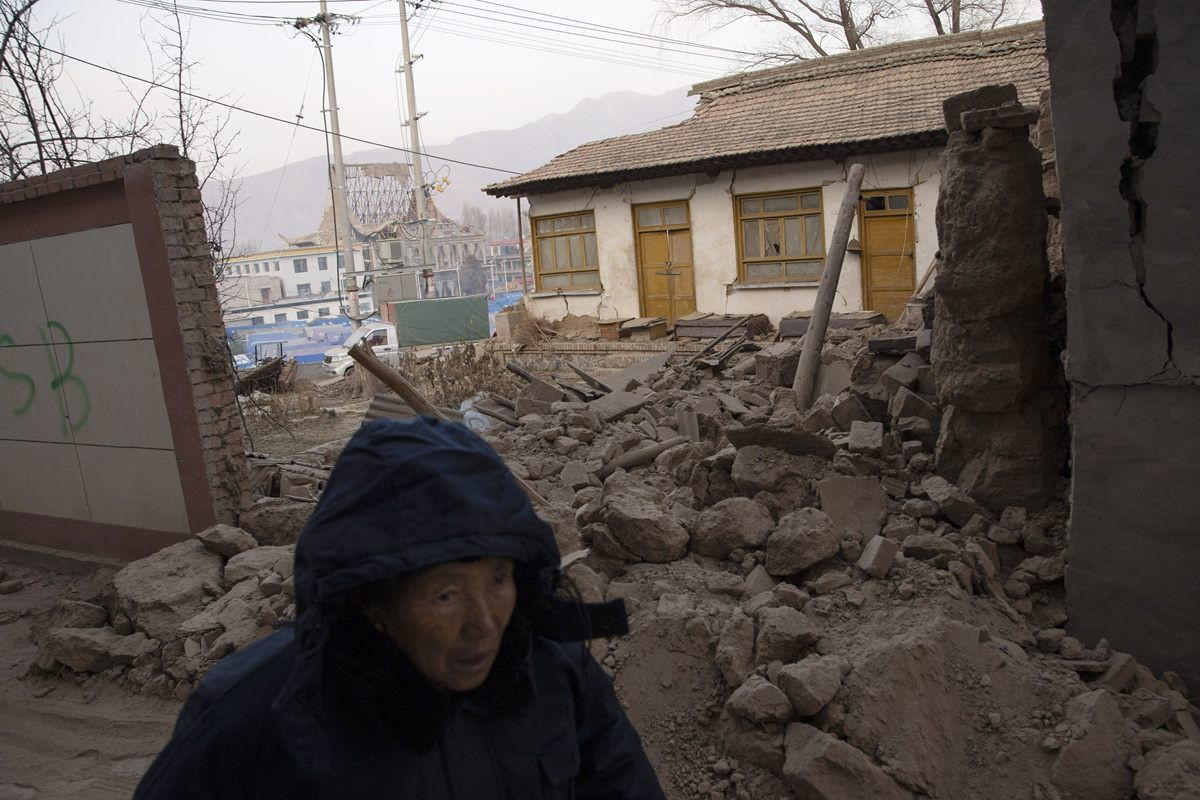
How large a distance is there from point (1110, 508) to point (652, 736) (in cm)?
235

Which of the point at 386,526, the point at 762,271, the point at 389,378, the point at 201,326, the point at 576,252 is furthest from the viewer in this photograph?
the point at 576,252

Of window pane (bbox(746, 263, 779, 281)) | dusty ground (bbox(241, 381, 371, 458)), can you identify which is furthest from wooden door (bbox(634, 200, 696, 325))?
dusty ground (bbox(241, 381, 371, 458))

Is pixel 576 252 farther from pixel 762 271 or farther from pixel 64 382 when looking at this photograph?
pixel 64 382

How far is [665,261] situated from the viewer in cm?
1864

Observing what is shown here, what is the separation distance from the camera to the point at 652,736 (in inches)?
144

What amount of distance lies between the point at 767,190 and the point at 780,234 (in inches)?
35.0

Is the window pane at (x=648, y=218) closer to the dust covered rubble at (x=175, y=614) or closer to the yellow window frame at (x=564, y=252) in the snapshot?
the yellow window frame at (x=564, y=252)

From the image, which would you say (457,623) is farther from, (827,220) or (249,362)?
(249,362)

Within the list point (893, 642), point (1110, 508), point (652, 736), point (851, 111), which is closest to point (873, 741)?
point (893, 642)

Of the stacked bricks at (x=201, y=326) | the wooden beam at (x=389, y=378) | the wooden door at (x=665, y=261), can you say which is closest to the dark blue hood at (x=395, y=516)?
the wooden beam at (x=389, y=378)


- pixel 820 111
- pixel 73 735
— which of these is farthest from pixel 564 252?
pixel 73 735

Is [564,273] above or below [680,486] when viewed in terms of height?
above

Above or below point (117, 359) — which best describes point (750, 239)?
above

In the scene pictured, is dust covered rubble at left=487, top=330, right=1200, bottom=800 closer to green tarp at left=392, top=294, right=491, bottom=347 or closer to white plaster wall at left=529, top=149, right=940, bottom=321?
white plaster wall at left=529, top=149, right=940, bottom=321
